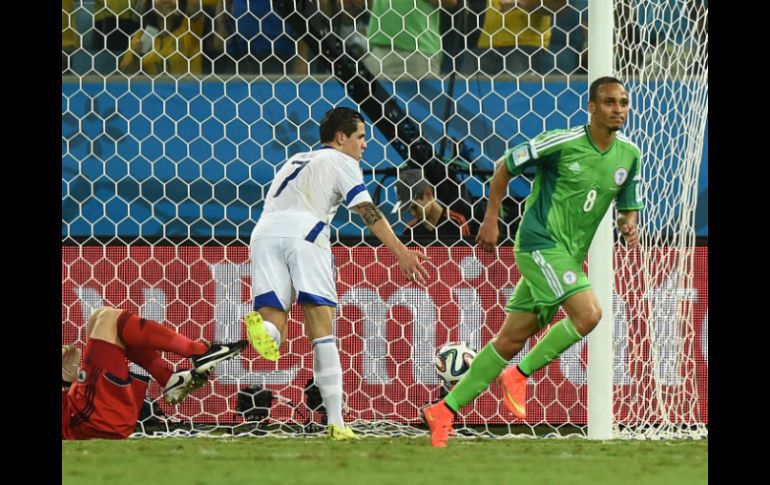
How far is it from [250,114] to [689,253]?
2.65m

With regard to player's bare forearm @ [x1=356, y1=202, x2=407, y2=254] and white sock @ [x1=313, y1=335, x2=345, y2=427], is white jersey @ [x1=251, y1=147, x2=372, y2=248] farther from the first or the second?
white sock @ [x1=313, y1=335, x2=345, y2=427]

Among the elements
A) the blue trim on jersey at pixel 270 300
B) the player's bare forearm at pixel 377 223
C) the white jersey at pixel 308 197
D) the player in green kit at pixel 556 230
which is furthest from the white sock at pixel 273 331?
the player in green kit at pixel 556 230

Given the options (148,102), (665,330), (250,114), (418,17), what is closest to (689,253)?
(665,330)

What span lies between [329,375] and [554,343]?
100 cm

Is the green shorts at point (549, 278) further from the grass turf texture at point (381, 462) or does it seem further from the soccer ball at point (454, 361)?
the soccer ball at point (454, 361)

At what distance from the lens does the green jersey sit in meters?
5.31

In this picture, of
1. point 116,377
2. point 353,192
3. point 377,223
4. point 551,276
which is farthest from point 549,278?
point 116,377

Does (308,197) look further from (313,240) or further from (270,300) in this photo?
(270,300)

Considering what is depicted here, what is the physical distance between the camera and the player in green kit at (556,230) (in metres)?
5.25

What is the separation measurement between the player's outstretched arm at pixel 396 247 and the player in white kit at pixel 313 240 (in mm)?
23

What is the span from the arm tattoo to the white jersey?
0.12m

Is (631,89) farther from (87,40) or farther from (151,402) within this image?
(87,40)

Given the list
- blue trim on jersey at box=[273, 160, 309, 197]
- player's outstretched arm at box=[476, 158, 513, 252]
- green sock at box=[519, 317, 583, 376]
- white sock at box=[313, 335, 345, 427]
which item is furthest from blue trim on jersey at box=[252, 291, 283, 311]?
green sock at box=[519, 317, 583, 376]

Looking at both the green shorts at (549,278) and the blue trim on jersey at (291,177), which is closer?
the green shorts at (549,278)
